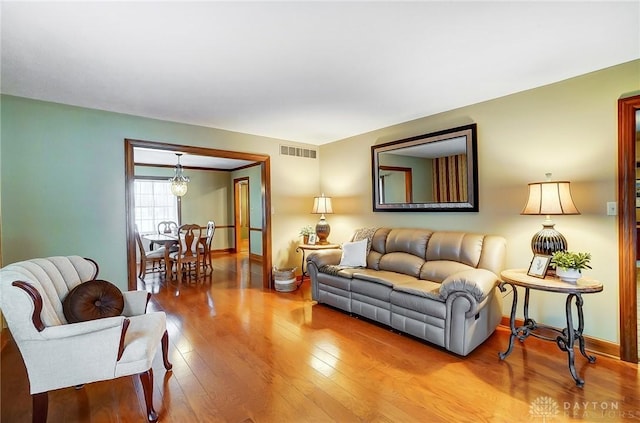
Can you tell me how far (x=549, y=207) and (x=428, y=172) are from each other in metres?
1.50

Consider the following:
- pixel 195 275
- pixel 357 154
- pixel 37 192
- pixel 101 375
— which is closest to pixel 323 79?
pixel 357 154

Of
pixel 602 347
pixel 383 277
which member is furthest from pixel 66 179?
pixel 602 347

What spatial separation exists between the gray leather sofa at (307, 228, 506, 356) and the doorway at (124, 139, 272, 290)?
43.7 inches

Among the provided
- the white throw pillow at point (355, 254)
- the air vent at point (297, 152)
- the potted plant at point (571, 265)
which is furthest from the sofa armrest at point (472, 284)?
the air vent at point (297, 152)

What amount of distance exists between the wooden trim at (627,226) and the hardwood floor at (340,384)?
10.2 inches

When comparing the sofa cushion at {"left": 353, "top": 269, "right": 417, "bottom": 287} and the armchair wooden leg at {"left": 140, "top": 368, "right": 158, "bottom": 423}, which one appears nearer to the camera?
the armchair wooden leg at {"left": 140, "top": 368, "right": 158, "bottom": 423}

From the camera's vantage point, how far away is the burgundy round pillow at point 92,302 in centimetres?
202

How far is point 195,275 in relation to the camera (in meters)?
5.57

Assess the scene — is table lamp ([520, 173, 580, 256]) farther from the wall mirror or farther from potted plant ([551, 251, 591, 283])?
the wall mirror

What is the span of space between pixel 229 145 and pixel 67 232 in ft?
7.24

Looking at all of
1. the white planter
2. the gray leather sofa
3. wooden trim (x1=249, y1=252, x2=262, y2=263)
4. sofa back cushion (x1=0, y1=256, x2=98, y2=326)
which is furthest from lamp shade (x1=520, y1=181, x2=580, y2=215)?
wooden trim (x1=249, y1=252, x2=262, y2=263)

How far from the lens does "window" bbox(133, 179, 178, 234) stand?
7.51m

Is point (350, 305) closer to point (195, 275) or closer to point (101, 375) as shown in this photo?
point (101, 375)

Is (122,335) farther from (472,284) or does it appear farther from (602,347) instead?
(602,347)
